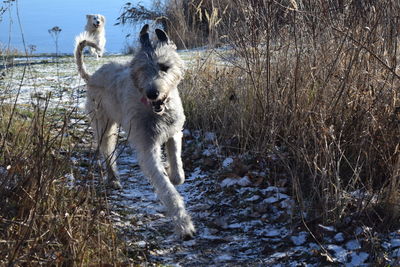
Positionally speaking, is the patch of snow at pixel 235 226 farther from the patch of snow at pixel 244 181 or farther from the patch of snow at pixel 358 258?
the patch of snow at pixel 358 258

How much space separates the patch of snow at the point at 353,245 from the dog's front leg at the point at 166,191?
1.14 metres

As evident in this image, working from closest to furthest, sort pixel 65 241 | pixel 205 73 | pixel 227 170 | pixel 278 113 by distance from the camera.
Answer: pixel 65 241, pixel 278 113, pixel 227 170, pixel 205 73

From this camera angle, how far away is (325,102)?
4.25 meters

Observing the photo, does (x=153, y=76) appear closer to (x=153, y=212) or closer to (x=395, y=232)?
(x=153, y=212)

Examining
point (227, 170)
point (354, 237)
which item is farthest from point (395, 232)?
point (227, 170)

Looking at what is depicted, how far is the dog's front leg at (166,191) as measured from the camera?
3.78 meters

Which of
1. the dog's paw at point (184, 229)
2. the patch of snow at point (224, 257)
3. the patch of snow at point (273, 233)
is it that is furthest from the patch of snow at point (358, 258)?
the dog's paw at point (184, 229)

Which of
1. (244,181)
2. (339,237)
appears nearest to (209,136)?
(244,181)

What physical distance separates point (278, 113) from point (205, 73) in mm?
2545

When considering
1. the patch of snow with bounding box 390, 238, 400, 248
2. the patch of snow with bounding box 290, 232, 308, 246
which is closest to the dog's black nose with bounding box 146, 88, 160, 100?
the patch of snow with bounding box 290, 232, 308, 246

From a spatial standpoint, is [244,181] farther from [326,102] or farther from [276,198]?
[326,102]

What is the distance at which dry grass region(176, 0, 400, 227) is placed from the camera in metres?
3.60

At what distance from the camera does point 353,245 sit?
10.7ft

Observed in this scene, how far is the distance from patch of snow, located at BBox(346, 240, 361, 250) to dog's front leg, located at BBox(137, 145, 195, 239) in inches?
44.7
